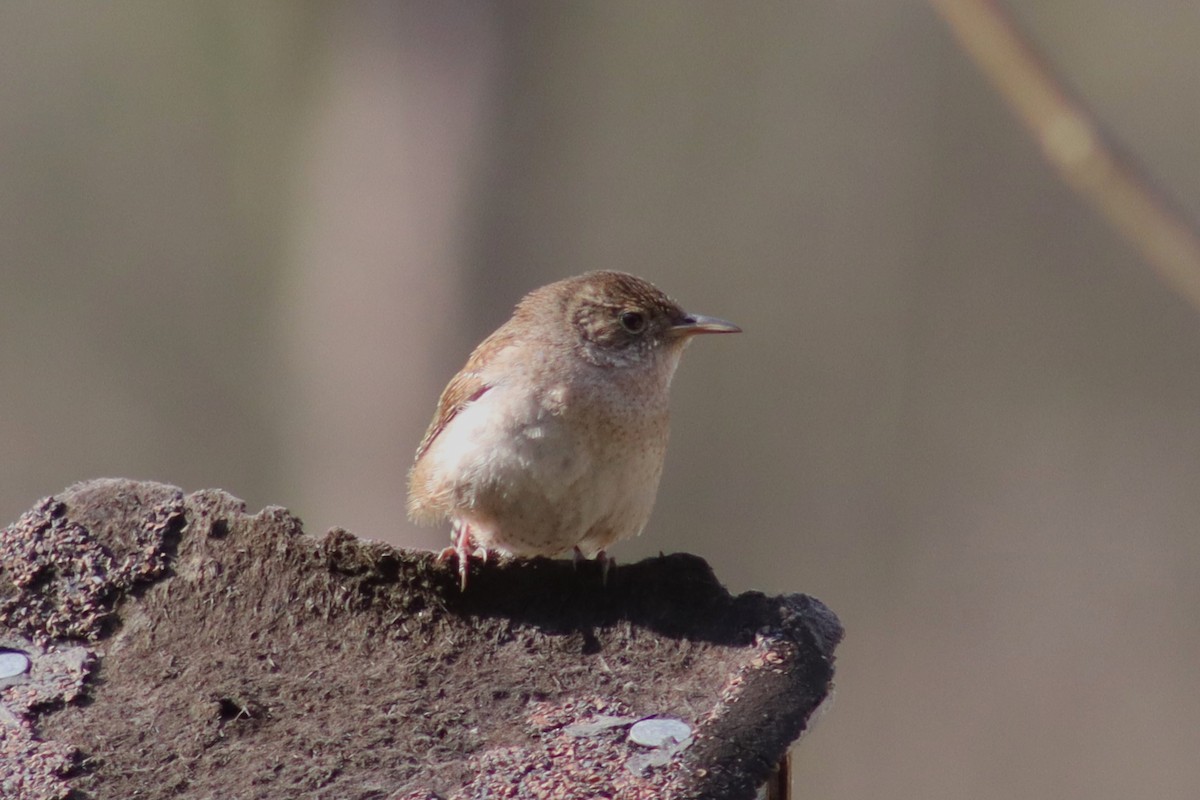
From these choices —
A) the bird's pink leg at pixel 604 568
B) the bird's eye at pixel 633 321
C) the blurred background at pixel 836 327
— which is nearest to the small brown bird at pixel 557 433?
the bird's eye at pixel 633 321

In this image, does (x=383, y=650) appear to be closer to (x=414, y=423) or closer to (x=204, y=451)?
(x=414, y=423)

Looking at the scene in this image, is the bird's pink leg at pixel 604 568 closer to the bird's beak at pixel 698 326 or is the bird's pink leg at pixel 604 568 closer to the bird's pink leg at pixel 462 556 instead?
the bird's pink leg at pixel 462 556

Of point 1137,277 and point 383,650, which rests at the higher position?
point 1137,277

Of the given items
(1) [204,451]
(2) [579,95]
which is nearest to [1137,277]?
(2) [579,95]

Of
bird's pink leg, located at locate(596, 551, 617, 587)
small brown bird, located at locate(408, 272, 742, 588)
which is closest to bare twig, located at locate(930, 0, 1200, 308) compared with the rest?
bird's pink leg, located at locate(596, 551, 617, 587)

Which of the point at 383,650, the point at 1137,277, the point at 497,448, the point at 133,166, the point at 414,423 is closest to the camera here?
the point at 383,650

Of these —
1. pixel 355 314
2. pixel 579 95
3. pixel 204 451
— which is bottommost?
pixel 204 451
